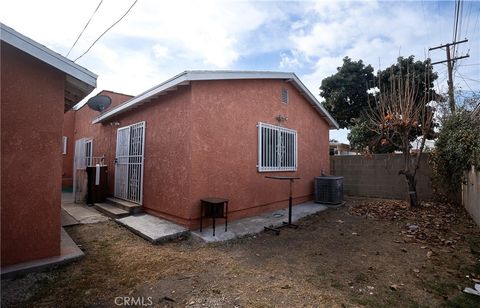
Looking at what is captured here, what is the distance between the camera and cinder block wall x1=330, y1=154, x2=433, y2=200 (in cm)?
934

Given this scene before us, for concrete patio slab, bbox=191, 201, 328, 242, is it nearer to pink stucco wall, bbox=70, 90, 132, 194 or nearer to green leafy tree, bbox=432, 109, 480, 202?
green leafy tree, bbox=432, 109, 480, 202

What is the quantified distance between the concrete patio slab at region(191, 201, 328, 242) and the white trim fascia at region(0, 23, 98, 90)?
132 inches

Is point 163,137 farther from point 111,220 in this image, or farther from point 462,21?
point 462,21

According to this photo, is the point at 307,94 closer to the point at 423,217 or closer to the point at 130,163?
the point at 423,217

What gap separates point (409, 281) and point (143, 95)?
630 cm

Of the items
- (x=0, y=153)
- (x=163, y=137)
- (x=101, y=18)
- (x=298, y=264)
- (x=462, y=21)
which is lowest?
(x=298, y=264)

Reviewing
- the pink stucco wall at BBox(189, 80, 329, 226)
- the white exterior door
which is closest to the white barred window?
the pink stucco wall at BBox(189, 80, 329, 226)

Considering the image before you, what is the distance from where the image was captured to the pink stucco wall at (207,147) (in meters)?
5.28

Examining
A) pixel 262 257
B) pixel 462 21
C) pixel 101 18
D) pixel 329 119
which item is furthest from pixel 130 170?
pixel 462 21

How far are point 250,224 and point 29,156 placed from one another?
426 centimetres

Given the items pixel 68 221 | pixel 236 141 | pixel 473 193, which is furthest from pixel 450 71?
pixel 68 221

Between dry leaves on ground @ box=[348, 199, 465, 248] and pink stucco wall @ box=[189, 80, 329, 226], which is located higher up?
pink stucco wall @ box=[189, 80, 329, 226]

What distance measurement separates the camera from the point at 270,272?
3.51 metres

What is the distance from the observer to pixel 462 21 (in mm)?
7004
